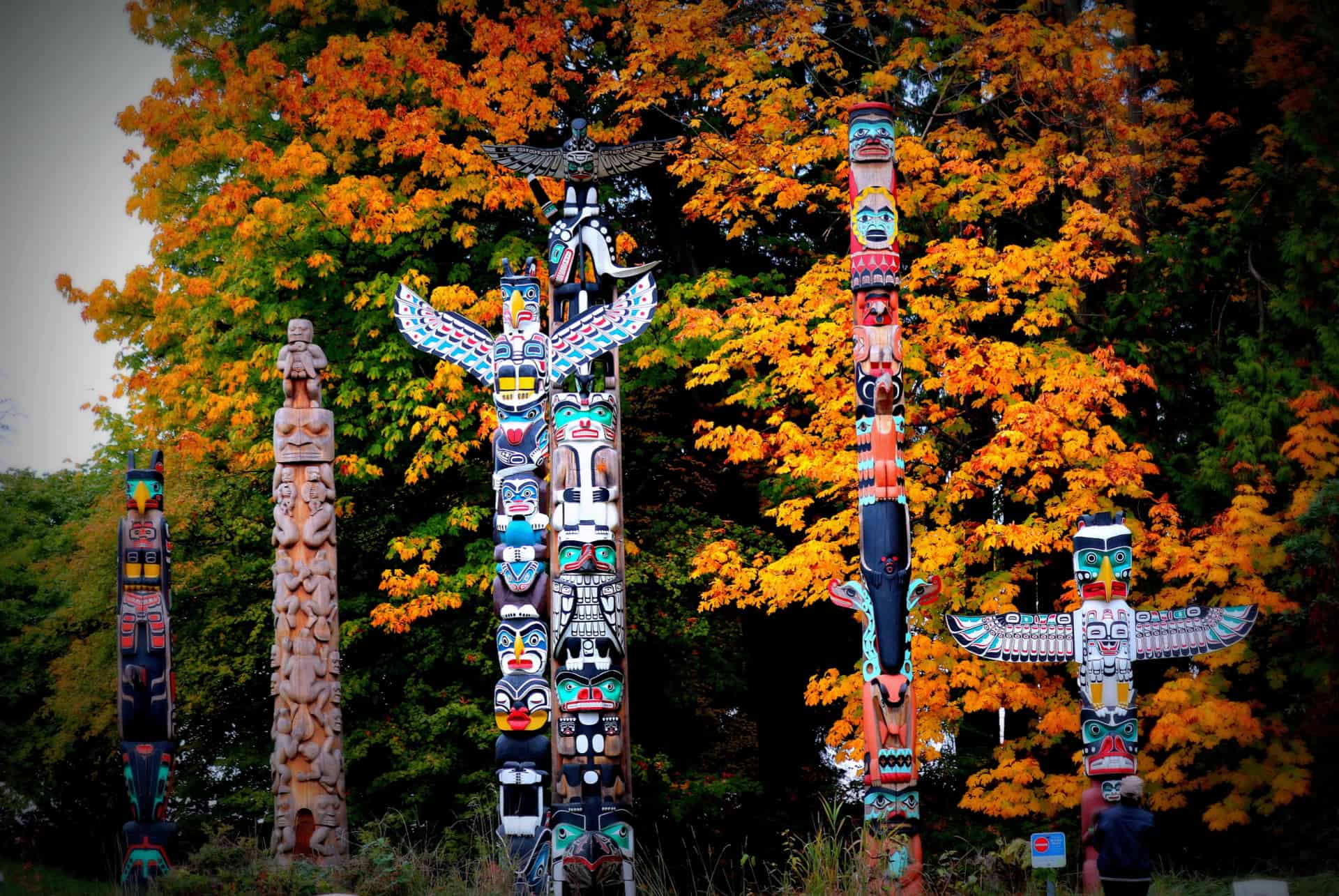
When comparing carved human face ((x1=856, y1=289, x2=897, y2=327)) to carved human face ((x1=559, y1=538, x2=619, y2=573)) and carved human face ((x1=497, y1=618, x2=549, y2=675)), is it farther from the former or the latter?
carved human face ((x1=497, y1=618, x2=549, y2=675))

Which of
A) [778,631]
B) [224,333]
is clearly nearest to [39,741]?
[224,333]

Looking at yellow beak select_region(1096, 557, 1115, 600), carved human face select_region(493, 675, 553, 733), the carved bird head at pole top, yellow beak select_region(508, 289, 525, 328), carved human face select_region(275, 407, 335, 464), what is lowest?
carved human face select_region(493, 675, 553, 733)

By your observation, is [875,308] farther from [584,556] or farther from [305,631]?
[305,631]

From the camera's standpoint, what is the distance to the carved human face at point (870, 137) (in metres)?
9.91

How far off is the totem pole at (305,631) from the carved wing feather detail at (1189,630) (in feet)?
20.5

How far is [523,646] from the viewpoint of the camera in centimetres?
1028

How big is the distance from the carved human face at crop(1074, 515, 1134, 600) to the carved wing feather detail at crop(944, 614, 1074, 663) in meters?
0.30

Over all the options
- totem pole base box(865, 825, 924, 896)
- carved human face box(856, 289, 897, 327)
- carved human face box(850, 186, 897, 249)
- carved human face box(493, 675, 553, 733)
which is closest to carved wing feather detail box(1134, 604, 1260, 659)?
totem pole base box(865, 825, 924, 896)

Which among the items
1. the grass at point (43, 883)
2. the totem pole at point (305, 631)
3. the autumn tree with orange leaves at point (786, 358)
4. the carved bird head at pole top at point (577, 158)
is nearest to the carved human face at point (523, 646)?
the totem pole at point (305, 631)

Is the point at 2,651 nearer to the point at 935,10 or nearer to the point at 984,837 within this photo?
the point at 984,837

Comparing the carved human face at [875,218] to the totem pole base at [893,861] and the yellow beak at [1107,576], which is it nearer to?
the yellow beak at [1107,576]

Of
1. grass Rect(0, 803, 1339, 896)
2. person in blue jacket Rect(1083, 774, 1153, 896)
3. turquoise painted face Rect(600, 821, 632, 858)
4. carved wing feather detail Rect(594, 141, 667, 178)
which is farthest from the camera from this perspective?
carved wing feather detail Rect(594, 141, 667, 178)

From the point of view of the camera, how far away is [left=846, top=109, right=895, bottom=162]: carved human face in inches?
390

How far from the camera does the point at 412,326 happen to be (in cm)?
1077
